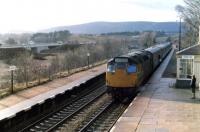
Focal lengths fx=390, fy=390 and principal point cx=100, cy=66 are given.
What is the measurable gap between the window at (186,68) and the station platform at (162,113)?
65.5 inches

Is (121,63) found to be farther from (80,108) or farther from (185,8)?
(185,8)

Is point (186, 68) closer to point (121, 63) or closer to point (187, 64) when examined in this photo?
point (187, 64)

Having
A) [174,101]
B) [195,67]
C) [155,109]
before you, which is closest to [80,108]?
[155,109]

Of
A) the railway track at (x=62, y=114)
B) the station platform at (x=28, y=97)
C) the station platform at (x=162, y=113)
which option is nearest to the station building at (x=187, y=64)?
the station platform at (x=162, y=113)

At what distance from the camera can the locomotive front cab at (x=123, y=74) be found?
25.4 m

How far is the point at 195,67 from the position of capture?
3034cm

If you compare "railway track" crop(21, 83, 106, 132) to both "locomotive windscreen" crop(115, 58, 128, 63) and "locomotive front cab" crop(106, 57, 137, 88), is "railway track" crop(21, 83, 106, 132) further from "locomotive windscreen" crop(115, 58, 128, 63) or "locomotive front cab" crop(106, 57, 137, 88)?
"locomotive windscreen" crop(115, 58, 128, 63)

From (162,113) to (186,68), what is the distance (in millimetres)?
10968

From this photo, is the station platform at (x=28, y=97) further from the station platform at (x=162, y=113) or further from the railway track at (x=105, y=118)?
the station platform at (x=162, y=113)

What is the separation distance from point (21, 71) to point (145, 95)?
13.1 m

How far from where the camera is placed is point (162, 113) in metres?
21.0

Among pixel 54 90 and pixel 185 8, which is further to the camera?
pixel 185 8

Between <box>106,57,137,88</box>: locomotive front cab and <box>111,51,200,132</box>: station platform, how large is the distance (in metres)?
1.34

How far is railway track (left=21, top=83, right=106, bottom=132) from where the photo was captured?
60.0 ft
